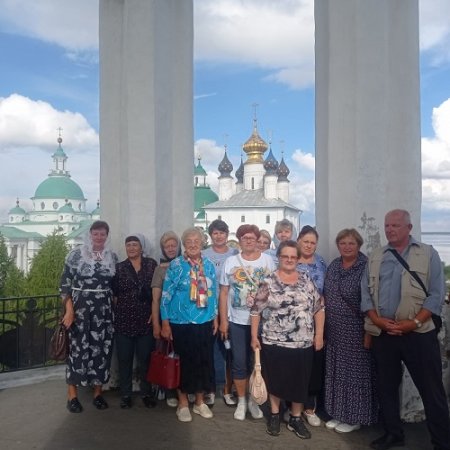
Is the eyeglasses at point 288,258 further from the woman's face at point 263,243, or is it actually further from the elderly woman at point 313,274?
the woman's face at point 263,243

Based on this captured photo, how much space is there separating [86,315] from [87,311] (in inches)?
1.5

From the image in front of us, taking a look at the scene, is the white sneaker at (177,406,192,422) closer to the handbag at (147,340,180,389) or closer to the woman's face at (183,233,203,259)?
the handbag at (147,340,180,389)

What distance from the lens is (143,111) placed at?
187 inches

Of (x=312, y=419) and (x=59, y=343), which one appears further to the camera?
(x=59, y=343)

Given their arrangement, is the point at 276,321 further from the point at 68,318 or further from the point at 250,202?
the point at 250,202

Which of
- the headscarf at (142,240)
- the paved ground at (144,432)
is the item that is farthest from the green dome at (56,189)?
the paved ground at (144,432)

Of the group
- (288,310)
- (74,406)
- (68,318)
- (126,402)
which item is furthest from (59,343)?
(288,310)

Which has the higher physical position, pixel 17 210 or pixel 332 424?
pixel 17 210

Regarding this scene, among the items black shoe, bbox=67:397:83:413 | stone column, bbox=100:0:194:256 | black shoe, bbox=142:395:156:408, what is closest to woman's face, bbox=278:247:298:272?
stone column, bbox=100:0:194:256

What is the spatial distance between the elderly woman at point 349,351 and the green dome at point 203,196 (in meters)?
65.3

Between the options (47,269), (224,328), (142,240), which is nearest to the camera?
(224,328)

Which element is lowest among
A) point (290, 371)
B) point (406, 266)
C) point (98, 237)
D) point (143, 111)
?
point (290, 371)

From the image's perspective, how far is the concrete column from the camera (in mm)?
4121

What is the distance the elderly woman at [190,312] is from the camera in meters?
3.94
